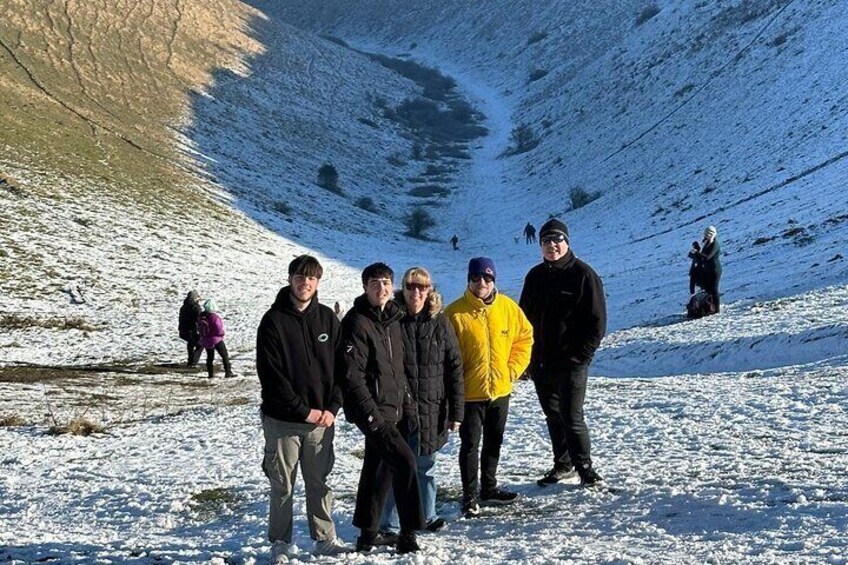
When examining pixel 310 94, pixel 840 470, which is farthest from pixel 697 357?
pixel 310 94

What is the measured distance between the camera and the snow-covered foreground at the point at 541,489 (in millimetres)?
6387

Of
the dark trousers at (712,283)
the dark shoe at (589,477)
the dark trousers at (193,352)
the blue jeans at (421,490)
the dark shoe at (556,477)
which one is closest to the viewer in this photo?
the blue jeans at (421,490)

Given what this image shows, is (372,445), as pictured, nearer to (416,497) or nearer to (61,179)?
(416,497)

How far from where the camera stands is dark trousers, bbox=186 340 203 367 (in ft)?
66.3

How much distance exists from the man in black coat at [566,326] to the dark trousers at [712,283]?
14.4 m

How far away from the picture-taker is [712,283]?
69.5 ft

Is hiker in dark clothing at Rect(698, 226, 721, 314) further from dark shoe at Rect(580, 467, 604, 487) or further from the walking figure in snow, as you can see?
the walking figure in snow

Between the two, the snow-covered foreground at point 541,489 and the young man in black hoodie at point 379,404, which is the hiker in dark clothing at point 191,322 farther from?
the young man in black hoodie at point 379,404

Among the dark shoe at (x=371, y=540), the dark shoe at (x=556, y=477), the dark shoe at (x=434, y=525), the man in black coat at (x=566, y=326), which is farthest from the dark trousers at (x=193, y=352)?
the dark shoe at (x=371, y=540)

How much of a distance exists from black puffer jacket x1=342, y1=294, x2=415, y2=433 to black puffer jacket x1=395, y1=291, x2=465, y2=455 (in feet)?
0.50

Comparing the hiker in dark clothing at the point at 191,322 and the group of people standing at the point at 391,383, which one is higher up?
the hiker in dark clothing at the point at 191,322

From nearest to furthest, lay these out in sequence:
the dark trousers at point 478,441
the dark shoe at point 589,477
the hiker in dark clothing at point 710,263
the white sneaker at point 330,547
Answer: the white sneaker at point 330,547, the dark trousers at point 478,441, the dark shoe at point 589,477, the hiker in dark clothing at point 710,263

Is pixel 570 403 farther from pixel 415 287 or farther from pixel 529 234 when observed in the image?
pixel 529 234

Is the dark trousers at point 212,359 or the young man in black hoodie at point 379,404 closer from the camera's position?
the young man in black hoodie at point 379,404
